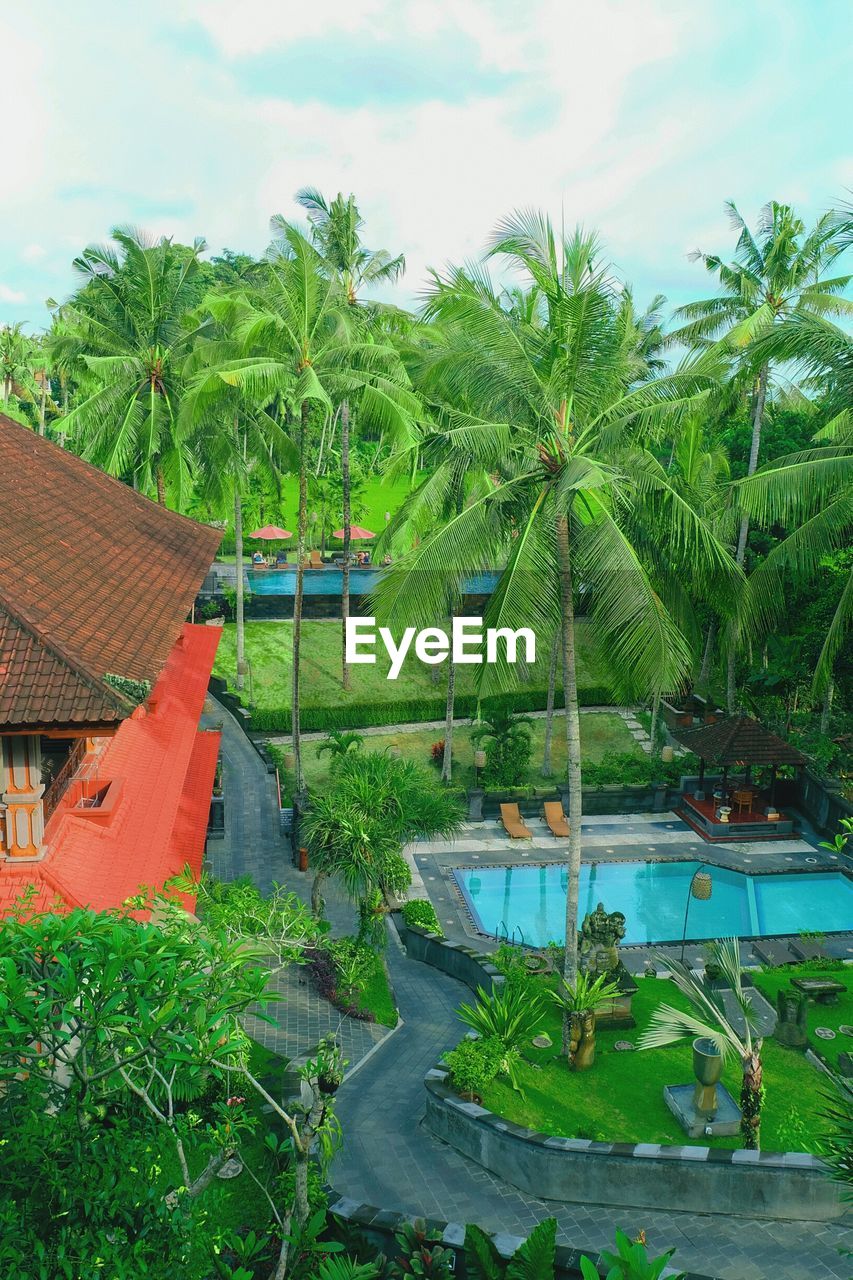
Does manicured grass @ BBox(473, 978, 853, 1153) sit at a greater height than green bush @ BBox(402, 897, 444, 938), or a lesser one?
lesser

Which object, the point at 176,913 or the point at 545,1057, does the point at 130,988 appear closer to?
the point at 176,913

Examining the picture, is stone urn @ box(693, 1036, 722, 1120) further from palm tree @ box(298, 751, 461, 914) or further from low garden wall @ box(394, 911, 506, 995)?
palm tree @ box(298, 751, 461, 914)

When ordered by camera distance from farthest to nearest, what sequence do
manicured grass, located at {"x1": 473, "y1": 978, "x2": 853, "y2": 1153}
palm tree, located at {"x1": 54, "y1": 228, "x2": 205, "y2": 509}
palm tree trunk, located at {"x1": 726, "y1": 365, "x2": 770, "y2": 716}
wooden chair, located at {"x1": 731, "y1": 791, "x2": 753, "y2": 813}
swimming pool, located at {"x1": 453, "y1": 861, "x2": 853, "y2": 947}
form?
palm tree trunk, located at {"x1": 726, "y1": 365, "x2": 770, "y2": 716}, palm tree, located at {"x1": 54, "y1": 228, "x2": 205, "y2": 509}, wooden chair, located at {"x1": 731, "y1": 791, "x2": 753, "y2": 813}, swimming pool, located at {"x1": 453, "y1": 861, "x2": 853, "y2": 947}, manicured grass, located at {"x1": 473, "y1": 978, "x2": 853, "y2": 1153}

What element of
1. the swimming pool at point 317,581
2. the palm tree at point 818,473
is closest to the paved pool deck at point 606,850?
the palm tree at point 818,473

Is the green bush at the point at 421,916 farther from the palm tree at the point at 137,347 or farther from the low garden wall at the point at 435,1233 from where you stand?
the palm tree at the point at 137,347

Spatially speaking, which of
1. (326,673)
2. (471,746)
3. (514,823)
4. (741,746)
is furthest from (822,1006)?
(326,673)

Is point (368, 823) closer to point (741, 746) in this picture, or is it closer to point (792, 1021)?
point (792, 1021)

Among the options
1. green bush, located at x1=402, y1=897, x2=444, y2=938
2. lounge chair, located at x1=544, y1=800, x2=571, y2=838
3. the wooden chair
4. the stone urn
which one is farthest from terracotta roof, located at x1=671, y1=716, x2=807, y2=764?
the stone urn

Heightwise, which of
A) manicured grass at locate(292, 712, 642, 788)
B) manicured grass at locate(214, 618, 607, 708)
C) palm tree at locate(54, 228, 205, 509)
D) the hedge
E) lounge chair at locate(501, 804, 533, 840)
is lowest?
lounge chair at locate(501, 804, 533, 840)
